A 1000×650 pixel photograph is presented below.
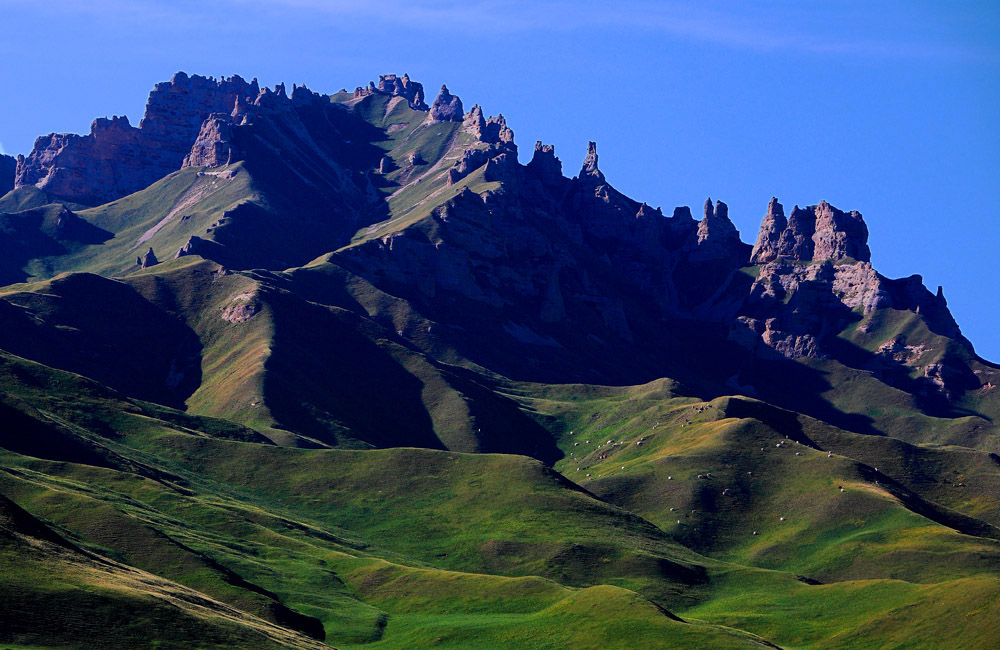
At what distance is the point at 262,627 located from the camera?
12312 cm

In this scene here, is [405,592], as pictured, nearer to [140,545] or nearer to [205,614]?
[140,545]

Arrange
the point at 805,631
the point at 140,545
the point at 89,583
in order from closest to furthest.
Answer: the point at 89,583, the point at 140,545, the point at 805,631

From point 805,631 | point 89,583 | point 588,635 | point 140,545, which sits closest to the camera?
point 89,583

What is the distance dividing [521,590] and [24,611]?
97.7 m

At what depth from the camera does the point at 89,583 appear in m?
112

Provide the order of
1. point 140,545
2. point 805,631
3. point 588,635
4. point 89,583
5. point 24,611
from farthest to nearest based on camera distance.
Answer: point 805,631 → point 140,545 → point 588,635 → point 89,583 → point 24,611

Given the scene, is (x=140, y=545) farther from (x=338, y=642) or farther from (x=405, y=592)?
(x=405, y=592)

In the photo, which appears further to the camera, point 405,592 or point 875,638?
point 405,592

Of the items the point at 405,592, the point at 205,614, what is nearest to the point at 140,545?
the point at 405,592

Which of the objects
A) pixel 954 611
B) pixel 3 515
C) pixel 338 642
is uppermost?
pixel 954 611

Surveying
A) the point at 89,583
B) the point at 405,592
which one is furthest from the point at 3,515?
the point at 405,592

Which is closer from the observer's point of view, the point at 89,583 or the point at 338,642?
the point at 89,583

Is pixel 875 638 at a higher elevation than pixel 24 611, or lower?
higher

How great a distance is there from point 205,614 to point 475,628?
56.6 meters
